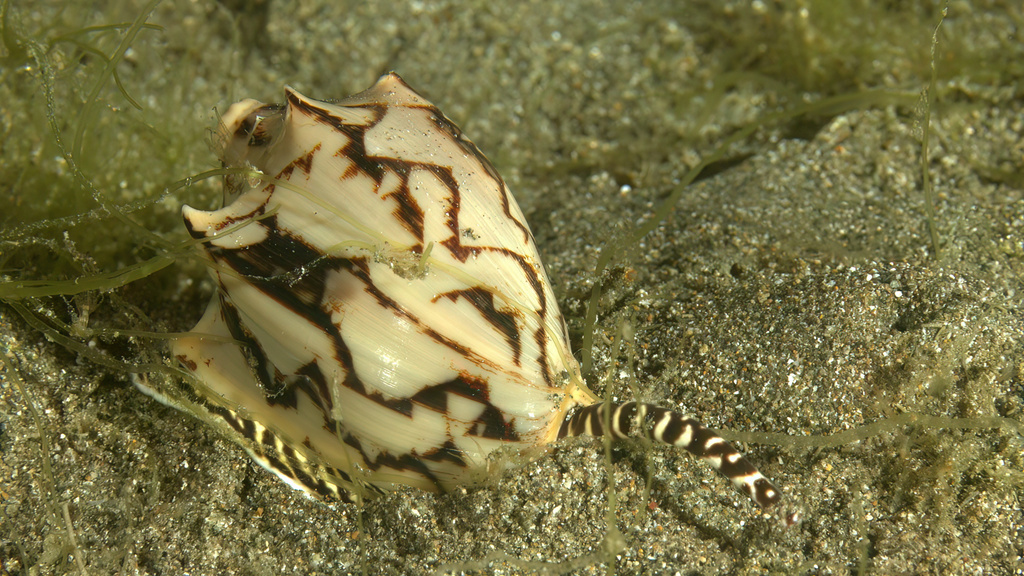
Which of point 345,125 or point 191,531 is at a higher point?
point 345,125

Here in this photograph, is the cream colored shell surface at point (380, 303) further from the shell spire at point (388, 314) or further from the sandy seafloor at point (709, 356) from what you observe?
the sandy seafloor at point (709, 356)

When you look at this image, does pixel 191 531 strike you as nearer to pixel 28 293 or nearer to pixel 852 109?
pixel 28 293

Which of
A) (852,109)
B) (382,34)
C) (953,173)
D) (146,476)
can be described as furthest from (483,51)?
(146,476)

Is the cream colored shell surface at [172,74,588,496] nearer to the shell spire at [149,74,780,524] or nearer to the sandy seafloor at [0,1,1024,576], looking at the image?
the shell spire at [149,74,780,524]

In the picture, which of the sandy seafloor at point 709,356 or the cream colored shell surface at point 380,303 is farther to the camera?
the sandy seafloor at point 709,356

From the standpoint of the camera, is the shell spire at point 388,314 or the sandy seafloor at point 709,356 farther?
the sandy seafloor at point 709,356

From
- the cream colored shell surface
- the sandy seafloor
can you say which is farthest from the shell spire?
the sandy seafloor

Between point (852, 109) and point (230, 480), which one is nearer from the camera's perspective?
point (230, 480)

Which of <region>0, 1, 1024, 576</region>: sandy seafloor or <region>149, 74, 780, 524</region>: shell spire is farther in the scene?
<region>0, 1, 1024, 576</region>: sandy seafloor

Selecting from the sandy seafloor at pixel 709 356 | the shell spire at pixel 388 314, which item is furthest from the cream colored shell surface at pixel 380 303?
the sandy seafloor at pixel 709 356
